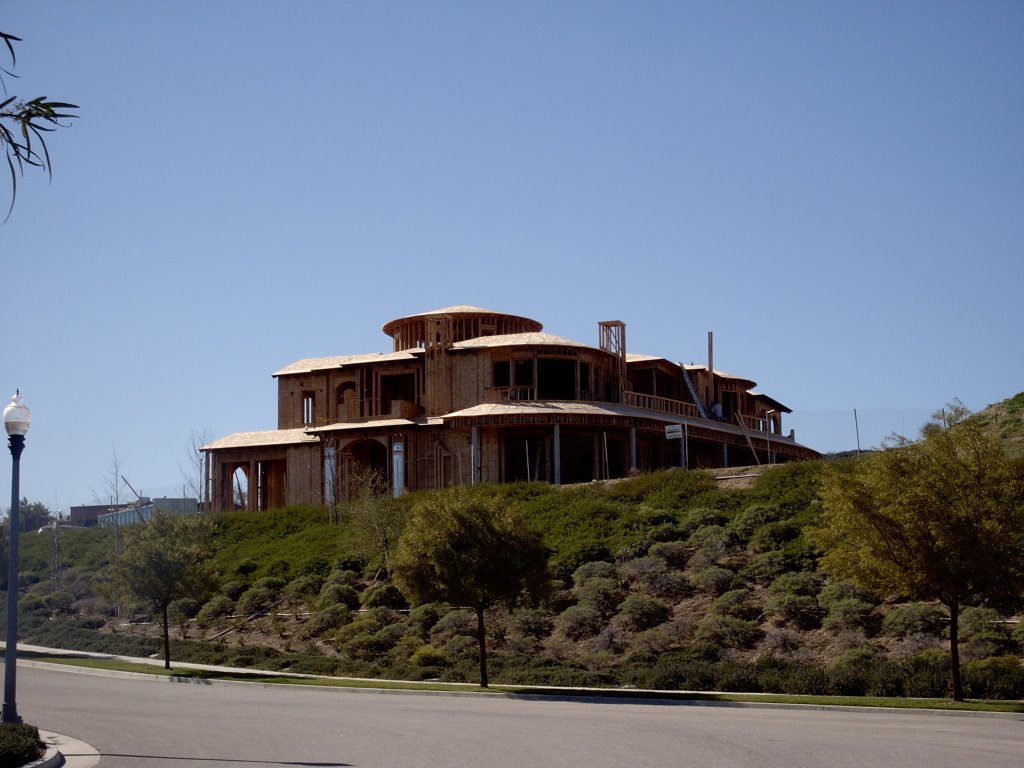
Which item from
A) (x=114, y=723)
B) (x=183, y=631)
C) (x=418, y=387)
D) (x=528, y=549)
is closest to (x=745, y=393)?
(x=418, y=387)

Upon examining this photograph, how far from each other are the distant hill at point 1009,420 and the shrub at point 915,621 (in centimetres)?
1141

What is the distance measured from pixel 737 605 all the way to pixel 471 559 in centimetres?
907

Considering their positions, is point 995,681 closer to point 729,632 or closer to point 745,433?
point 729,632

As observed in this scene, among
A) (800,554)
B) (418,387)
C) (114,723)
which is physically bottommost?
(114,723)

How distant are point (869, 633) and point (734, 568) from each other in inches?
253

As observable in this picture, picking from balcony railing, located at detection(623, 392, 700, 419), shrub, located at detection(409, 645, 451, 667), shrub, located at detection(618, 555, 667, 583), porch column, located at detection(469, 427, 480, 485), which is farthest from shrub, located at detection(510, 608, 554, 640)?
balcony railing, located at detection(623, 392, 700, 419)

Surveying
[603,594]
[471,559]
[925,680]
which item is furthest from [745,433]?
[925,680]

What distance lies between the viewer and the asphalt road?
47.6 feet

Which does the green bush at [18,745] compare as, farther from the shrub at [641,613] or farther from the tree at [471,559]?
the shrub at [641,613]

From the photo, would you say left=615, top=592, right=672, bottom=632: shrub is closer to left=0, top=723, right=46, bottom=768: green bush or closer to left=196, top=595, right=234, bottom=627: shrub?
left=196, top=595, right=234, bottom=627: shrub

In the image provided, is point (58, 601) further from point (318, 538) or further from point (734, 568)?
point (734, 568)

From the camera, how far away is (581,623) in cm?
3319

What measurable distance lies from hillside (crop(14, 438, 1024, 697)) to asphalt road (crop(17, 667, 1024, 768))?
16.4 feet

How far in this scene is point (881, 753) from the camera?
14.7m
